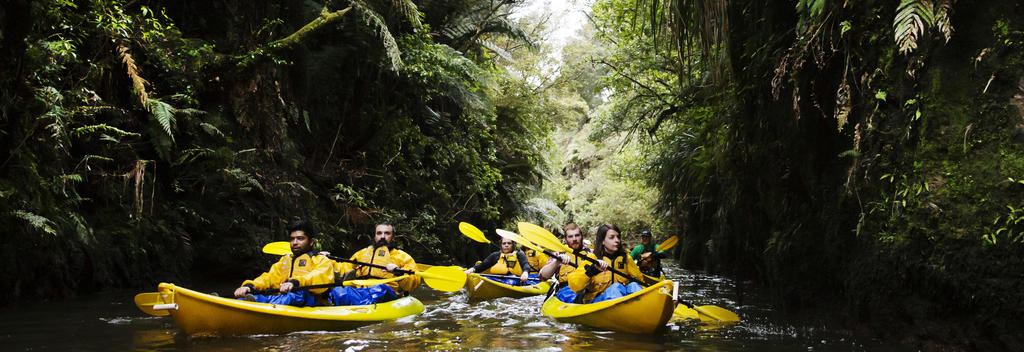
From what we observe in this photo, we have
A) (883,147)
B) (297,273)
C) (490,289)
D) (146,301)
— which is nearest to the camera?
(883,147)

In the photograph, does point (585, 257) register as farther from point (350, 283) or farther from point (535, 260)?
point (535, 260)

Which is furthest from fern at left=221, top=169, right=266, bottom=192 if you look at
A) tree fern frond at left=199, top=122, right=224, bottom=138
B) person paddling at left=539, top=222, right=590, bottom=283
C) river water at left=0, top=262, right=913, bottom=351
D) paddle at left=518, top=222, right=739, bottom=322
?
person paddling at left=539, top=222, right=590, bottom=283

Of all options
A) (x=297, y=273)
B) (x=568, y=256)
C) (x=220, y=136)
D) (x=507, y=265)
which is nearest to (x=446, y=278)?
(x=568, y=256)

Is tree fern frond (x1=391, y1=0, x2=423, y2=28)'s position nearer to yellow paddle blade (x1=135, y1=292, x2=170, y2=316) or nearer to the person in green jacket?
the person in green jacket

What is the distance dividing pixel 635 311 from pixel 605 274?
0.95m

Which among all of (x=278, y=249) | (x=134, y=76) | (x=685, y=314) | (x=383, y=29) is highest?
(x=383, y=29)

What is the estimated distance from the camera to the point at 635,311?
16.7 ft

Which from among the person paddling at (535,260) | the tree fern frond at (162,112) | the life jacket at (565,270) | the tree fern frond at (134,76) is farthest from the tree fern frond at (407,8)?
the life jacket at (565,270)

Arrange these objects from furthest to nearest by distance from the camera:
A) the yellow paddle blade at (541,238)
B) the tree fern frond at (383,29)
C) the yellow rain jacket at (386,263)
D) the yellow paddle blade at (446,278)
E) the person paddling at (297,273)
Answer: the tree fern frond at (383,29) < the yellow paddle blade at (446,278) < the yellow rain jacket at (386,263) < the yellow paddle blade at (541,238) < the person paddling at (297,273)

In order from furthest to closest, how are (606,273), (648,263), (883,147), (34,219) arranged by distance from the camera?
1. (648,263)
2. (606,273)
3. (34,219)
4. (883,147)

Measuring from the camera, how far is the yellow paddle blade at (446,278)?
7.07 metres

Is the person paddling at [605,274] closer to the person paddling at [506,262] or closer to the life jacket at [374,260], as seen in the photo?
the life jacket at [374,260]

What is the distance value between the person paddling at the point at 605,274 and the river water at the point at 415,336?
1.22ft

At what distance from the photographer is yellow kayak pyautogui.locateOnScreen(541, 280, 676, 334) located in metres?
4.91
